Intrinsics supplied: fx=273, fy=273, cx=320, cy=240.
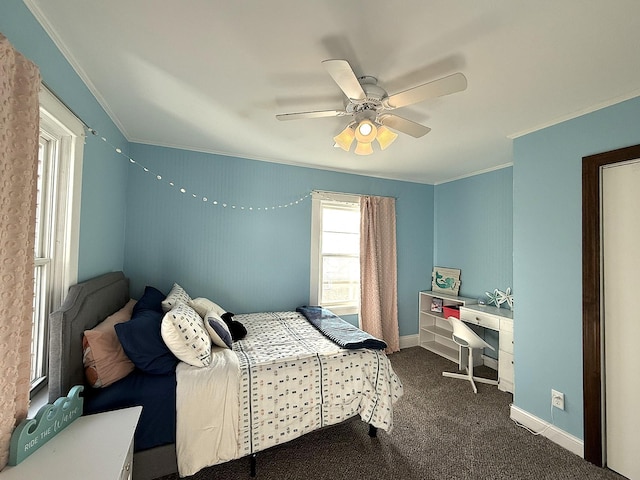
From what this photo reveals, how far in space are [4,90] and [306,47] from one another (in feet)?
4.05

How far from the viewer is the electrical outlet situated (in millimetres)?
2100

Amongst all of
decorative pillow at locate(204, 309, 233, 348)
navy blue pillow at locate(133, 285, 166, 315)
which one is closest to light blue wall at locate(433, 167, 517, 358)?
decorative pillow at locate(204, 309, 233, 348)

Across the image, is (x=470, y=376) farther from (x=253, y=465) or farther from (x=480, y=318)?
(x=253, y=465)

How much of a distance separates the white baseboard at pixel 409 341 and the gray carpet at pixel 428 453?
4.73 ft

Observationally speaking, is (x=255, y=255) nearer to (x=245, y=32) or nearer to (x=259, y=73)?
(x=259, y=73)

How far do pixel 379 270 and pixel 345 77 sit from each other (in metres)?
2.90

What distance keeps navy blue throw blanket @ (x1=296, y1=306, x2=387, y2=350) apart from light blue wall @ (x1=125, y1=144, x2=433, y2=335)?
49 cm

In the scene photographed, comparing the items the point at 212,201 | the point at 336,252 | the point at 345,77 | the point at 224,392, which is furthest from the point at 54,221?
the point at 336,252

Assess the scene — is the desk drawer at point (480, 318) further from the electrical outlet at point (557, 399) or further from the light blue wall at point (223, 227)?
the light blue wall at point (223, 227)

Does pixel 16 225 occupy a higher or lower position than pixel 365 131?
lower

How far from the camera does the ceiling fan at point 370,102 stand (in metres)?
1.36

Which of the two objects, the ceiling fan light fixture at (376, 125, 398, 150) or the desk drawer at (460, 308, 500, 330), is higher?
the ceiling fan light fixture at (376, 125, 398, 150)

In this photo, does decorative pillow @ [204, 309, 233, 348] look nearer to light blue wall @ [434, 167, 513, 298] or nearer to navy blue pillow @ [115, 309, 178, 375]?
navy blue pillow @ [115, 309, 178, 375]

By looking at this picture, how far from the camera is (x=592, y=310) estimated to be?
194cm
